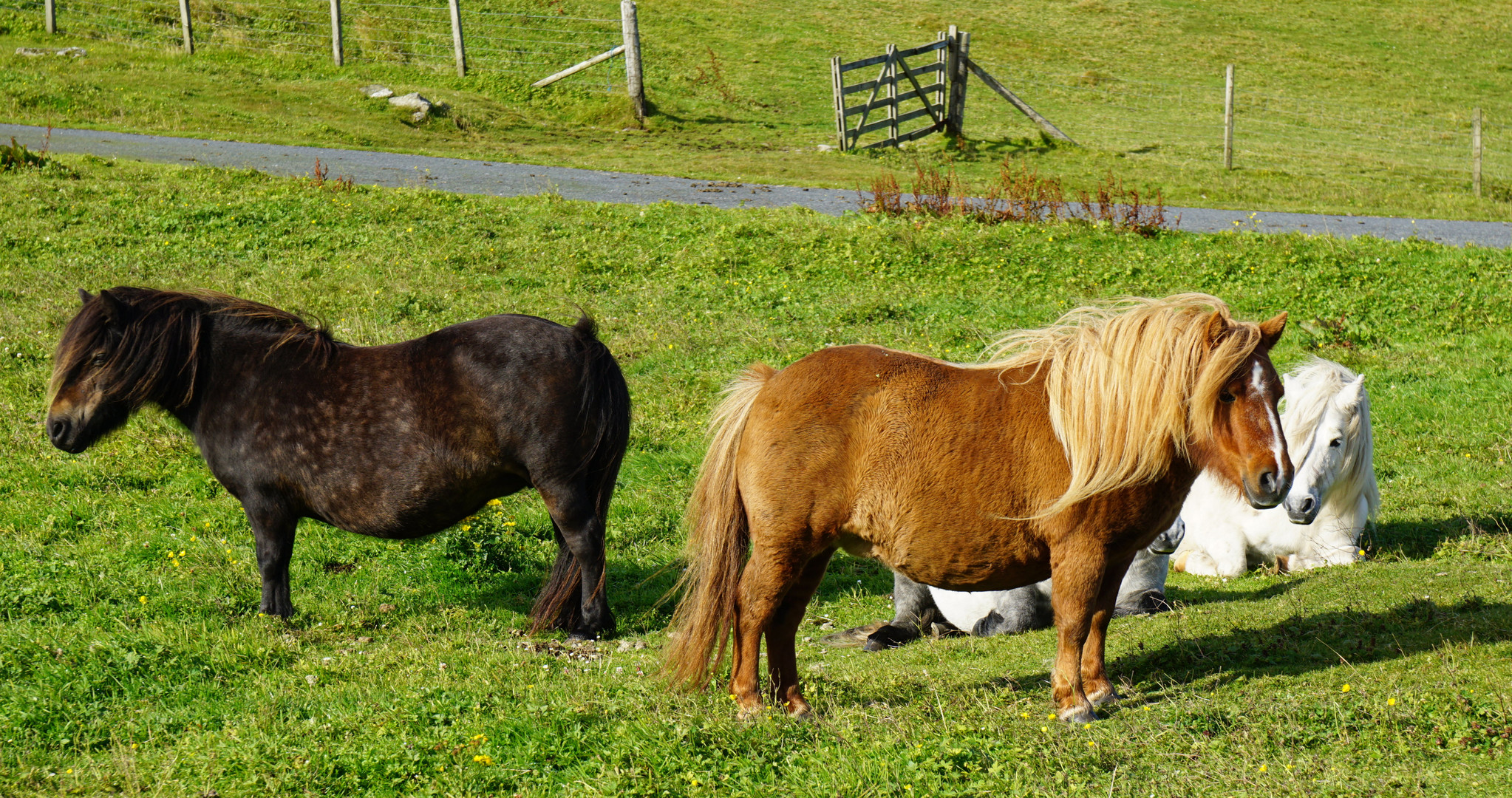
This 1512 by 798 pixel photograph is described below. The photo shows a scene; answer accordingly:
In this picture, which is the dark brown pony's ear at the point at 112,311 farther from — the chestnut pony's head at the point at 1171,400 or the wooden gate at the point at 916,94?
the wooden gate at the point at 916,94

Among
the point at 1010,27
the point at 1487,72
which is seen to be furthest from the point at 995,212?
the point at 1487,72

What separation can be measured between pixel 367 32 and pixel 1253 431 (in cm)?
3030

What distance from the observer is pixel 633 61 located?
2669 cm

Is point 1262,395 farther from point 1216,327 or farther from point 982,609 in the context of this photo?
point 982,609

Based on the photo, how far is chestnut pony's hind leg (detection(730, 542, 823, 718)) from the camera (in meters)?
5.34

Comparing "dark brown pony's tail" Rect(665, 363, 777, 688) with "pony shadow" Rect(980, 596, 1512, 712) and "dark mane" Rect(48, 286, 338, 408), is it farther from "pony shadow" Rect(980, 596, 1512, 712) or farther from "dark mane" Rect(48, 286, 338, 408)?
"dark mane" Rect(48, 286, 338, 408)

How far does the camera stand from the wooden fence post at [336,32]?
27.7m

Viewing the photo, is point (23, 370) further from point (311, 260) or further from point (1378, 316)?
point (1378, 316)

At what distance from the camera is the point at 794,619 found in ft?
18.5

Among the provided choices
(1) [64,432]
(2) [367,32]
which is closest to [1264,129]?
(2) [367,32]

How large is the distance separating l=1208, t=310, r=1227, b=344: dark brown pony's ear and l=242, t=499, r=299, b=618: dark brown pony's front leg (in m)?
5.67

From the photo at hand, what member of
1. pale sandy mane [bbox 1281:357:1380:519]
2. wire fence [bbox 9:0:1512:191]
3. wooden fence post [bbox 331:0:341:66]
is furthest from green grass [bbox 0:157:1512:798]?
wire fence [bbox 9:0:1512:191]

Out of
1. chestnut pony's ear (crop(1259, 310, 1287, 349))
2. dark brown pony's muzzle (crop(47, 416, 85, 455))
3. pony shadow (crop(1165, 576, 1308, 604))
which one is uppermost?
chestnut pony's ear (crop(1259, 310, 1287, 349))

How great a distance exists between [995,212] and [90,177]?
44.0ft
